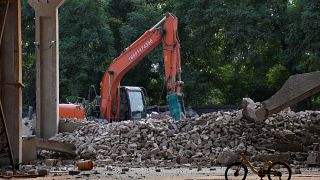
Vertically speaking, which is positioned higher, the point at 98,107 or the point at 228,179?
the point at 98,107

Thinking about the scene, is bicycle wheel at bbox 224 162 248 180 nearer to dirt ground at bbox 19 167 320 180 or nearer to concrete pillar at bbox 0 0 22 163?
dirt ground at bbox 19 167 320 180

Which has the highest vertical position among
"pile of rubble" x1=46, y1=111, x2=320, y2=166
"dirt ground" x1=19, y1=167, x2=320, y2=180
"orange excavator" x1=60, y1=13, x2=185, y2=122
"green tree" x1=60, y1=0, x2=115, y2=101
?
"green tree" x1=60, y1=0, x2=115, y2=101

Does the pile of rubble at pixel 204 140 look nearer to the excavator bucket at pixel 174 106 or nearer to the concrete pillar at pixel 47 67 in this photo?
the concrete pillar at pixel 47 67

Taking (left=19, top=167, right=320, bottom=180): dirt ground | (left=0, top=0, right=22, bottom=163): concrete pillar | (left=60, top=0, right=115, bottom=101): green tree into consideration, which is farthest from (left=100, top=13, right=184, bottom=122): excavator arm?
(left=60, top=0, right=115, bottom=101): green tree

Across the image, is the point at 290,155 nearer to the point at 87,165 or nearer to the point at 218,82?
the point at 87,165

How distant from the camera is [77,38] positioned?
→ 48219 millimetres

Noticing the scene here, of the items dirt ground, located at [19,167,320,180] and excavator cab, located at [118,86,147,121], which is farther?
excavator cab, located at [118,86,147,121]

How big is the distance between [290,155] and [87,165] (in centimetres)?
530

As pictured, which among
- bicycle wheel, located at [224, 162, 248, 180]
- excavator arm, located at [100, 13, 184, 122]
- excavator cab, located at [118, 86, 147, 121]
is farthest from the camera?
excavator cab, located at [118, 86, 147, 121]

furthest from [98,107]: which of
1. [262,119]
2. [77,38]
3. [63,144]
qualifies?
[77,38]

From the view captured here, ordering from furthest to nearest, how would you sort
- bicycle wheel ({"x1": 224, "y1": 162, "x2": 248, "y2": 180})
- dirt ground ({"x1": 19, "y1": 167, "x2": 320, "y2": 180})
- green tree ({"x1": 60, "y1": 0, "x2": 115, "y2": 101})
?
green tree ({"x1": 60, "y1": 0, "x2": 115, "y2": 101}), dirt ground ({"x1": 19, "y1": 167, "x2": 320, "y2": 180}), bicycle wheel ({"x1": 224, "y1": 162, "x2": 248, "y2": 180})

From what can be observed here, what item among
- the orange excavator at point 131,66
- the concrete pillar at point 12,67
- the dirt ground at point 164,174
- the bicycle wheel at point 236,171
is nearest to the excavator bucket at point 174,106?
the orange excavator at point 131,66

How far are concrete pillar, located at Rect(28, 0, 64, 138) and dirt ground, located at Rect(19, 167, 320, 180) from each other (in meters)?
8.08

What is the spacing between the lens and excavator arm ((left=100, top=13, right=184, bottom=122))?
94.1 feet
